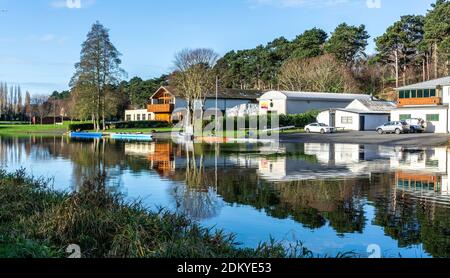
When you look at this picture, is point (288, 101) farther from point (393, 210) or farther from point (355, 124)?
point (393, 210)

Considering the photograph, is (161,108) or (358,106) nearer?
(358,106)

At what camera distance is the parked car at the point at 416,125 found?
48.4 metres

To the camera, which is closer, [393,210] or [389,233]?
[389,233]

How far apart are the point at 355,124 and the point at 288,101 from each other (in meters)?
10.3

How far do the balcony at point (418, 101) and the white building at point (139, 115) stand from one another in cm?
4623

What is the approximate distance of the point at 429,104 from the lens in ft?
163

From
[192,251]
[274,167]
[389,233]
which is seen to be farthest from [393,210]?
[274,167]

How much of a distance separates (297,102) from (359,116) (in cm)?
1032

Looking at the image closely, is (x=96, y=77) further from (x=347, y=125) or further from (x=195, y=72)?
(x=347, y=125)

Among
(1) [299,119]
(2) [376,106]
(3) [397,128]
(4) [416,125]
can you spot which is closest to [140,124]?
(1) [299,119]

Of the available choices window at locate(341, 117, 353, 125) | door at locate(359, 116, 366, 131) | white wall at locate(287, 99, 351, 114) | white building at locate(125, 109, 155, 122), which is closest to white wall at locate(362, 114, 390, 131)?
door at locate(359, 116, 366, 131)

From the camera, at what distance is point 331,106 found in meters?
66.7

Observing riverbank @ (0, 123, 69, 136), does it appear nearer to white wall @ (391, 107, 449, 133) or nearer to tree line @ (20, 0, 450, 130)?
tree line @ (20, 0, 450, 130)

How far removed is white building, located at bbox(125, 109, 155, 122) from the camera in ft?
290
